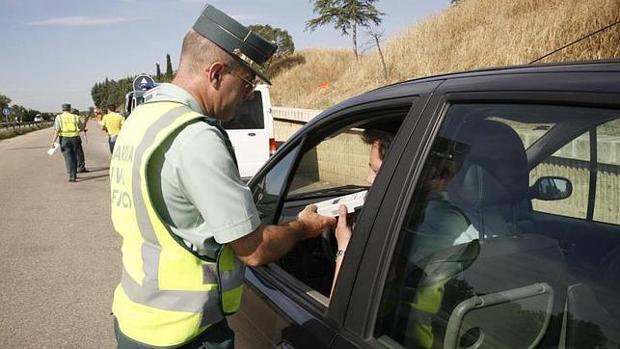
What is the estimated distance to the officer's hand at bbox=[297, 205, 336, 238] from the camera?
183 cm

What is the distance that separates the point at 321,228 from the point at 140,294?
640 millimetres

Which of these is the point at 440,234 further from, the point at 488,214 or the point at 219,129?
the point at 219,129

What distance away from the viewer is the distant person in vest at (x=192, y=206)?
5.11 feet

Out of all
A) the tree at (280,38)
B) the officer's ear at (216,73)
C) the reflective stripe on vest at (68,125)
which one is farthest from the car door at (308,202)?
the tree at (280,38)

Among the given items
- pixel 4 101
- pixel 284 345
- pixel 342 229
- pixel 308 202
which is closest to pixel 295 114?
pixel 308 202

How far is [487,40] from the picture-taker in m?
11.2

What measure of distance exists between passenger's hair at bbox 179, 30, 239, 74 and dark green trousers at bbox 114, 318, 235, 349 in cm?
86

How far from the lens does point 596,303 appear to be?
1.26 metres

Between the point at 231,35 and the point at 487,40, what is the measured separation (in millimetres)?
10612

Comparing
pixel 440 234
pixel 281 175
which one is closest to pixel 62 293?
pixel 281 175

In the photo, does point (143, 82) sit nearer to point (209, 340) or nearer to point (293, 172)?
point (293, 172)

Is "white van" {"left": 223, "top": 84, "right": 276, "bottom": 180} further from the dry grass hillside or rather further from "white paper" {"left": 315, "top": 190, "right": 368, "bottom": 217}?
"white paper" {"left": 315, "top": 190, "right": 368, "bottom": 217}

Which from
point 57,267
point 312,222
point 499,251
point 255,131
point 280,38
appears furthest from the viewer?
point 280,38

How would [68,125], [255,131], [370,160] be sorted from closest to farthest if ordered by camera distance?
[370,160] → [255,131] → [68,125]
